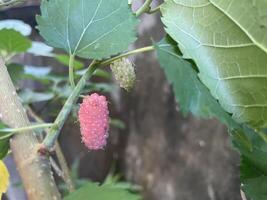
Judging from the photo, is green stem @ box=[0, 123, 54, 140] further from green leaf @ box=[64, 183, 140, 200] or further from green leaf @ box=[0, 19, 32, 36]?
green leaf @ box=[0, 19, 32, 36]

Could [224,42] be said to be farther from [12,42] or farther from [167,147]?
[167,147]

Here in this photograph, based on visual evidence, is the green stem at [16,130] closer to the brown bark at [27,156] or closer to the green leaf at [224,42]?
the brown bark at [27,156]

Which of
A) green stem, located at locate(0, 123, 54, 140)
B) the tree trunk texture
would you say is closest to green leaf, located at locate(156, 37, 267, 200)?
green stem, located at locate(0, 123, 54, 140)

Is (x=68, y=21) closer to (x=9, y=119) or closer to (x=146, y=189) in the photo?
(x=9, y=119)

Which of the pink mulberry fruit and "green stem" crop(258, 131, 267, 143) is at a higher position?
the pink mulberry fruit

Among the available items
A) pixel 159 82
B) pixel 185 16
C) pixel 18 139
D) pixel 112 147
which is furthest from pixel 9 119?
pixel 112 147

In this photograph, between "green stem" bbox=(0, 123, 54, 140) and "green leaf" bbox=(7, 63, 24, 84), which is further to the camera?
"green leaf" bbox=(7, 63, 24, 84)
